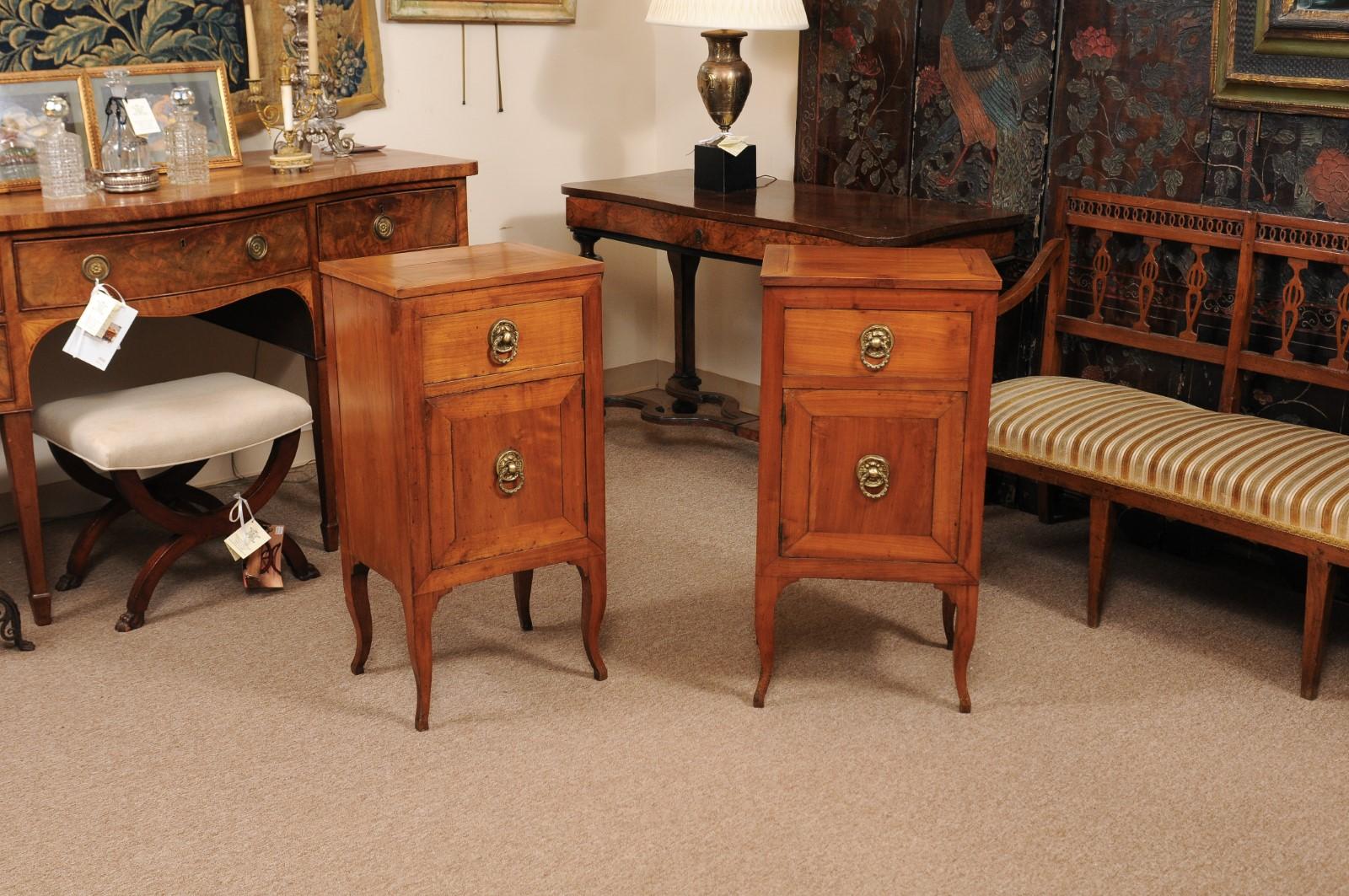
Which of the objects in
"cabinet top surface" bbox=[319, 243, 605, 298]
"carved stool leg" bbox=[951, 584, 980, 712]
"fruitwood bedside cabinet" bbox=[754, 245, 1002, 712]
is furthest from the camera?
"carved stool leg" bbox=[951, 584, 980, 712]

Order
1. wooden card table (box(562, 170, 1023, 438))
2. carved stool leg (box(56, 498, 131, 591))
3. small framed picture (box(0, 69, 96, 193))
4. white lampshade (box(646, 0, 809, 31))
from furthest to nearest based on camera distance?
white lampshade (box(646, 0, 809, 31)), wooden card table (box(562, 170, 1023, 438)), carved stool leg (box(56, 498, 131, 591)), small framed picture (box(0, 69, 96, 193))

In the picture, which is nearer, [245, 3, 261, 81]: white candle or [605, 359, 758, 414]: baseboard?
[245, 3, 261, 81]: white candle

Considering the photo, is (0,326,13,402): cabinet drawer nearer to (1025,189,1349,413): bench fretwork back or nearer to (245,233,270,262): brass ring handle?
(245,233,270,262): brass ring handle

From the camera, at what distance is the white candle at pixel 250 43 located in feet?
12.7

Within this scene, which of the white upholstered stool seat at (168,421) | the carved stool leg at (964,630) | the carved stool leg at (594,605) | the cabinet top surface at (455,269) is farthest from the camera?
the white upholstered stool seat at (168,421)

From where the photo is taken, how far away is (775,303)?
276 centimetres

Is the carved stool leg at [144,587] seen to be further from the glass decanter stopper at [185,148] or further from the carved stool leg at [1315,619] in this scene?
the carved stool leg at [1315,619]

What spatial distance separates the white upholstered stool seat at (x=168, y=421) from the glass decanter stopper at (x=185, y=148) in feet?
1.81

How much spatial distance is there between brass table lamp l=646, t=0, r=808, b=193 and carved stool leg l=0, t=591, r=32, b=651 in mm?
2499

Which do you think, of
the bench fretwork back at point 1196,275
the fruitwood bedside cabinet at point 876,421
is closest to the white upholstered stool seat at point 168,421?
the fruitwood bedside cabinet at point 876,421

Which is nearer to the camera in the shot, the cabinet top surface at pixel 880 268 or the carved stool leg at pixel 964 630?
the cabinet top surface at pixel 880 268

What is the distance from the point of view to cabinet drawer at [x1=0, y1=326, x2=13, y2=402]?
315cm

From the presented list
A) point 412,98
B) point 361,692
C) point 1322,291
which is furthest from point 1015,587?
point 412,98

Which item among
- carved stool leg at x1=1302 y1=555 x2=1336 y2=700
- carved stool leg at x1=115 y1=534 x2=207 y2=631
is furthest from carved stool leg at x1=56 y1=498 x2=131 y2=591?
carved stool leg at x1=1302 y1=555 x2=1336 y2=700
